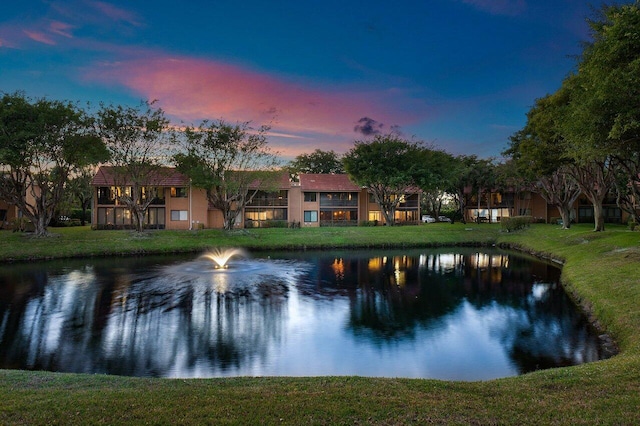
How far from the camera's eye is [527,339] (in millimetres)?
13672

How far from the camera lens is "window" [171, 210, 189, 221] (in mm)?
53750

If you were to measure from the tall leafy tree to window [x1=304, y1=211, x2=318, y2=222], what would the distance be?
22164mm

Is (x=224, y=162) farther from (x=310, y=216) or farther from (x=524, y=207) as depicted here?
(x=524, y=207)

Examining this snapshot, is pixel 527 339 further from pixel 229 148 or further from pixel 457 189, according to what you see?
pixel 457 189

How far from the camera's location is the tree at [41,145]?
32.8m

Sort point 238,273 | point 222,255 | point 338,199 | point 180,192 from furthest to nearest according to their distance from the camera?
point 338,199, point 180,192, point 222,255, point 238,273

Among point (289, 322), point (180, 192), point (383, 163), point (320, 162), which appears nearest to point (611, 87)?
point (289, 322)

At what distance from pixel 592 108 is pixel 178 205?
46251 mm

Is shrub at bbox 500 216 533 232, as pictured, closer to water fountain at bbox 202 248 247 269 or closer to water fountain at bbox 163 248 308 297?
water fountain at bbox 163 248 308 297

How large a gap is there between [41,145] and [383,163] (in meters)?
36.7

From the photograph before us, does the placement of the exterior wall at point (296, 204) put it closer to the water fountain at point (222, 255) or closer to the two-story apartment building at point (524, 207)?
the water fountain at point (222, 255)

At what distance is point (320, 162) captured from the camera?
8150 cm

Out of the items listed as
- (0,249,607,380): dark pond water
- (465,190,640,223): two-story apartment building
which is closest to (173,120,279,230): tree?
(0,249,607,380): dark pond water

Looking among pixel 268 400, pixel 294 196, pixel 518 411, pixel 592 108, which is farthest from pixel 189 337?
pixel 294 196
